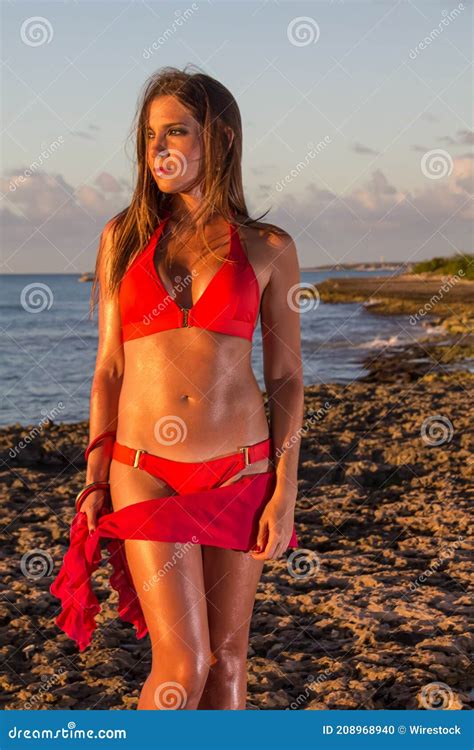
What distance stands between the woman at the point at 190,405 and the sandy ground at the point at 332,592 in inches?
53.0

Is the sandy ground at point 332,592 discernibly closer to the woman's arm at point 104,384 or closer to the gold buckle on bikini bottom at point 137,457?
the woman's arm at point 104,384

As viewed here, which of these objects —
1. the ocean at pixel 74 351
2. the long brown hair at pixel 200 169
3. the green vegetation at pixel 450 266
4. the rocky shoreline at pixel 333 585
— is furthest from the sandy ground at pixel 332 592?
the green vegetation at pixel 450 266

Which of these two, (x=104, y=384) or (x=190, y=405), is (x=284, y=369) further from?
(x=104, y=384)

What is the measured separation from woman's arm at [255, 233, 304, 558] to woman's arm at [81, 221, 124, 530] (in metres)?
0.39

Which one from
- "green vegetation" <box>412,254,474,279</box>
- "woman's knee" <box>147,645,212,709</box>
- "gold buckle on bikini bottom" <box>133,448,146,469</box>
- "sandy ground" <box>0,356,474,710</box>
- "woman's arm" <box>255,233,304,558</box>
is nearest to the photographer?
"woman's knee" <box>147,645,212,709</box>

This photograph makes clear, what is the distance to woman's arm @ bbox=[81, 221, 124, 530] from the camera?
2.60 meters

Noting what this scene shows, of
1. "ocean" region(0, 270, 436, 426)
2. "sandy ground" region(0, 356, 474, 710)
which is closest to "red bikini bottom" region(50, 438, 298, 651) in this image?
"sandy ground" region(0, 356, 474, 710)

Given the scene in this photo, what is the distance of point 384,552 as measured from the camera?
5.34 m

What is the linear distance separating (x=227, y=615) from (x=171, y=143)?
1188 millimetres

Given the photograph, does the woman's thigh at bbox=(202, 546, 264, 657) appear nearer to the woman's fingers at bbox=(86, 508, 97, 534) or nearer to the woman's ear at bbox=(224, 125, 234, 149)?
the woman's fingers at bbox=(86, 508, 97, 534)

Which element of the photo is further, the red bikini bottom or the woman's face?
the woman's face

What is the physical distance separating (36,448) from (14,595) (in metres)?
3.71

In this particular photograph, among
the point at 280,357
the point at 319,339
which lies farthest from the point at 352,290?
the point at 280,357

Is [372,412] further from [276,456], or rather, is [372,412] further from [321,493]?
[276,456]
